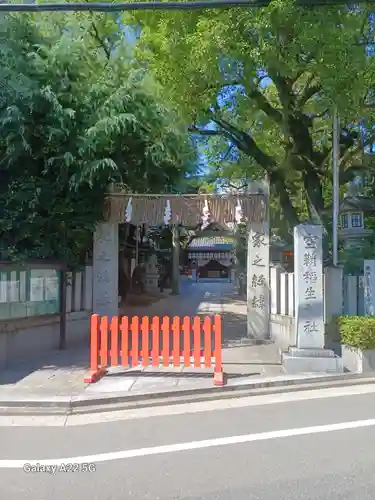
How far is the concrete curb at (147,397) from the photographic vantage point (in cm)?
702

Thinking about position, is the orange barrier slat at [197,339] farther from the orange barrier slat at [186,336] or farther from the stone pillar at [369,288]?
the stone pillar at [369,288]

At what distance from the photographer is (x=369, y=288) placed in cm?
Result: 1041

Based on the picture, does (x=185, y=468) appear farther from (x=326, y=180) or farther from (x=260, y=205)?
(x=326, y=180)

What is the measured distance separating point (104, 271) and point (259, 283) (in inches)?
153

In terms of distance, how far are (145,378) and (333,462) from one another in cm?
431

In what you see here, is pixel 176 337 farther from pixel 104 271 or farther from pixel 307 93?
pixel 307 93

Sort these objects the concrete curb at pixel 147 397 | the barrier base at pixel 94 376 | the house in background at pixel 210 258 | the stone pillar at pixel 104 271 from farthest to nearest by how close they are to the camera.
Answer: the house in background at pixel 210 258 → the stone pillar at pixel 104 271 → the barrier base at pixel 94 376 → the concrete curb at pixel 147 397

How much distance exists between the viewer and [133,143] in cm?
1212

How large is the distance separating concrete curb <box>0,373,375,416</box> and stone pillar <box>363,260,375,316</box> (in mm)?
2199

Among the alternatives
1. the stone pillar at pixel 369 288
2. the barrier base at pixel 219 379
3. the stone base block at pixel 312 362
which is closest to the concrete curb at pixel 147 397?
the barrier base at pixel 219 379

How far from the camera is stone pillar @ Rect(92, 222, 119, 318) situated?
12.4 m

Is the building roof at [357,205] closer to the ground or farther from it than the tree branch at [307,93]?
closer to the ground

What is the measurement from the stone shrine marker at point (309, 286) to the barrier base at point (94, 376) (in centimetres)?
362

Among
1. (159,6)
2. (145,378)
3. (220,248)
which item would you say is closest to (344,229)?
(145,378)
